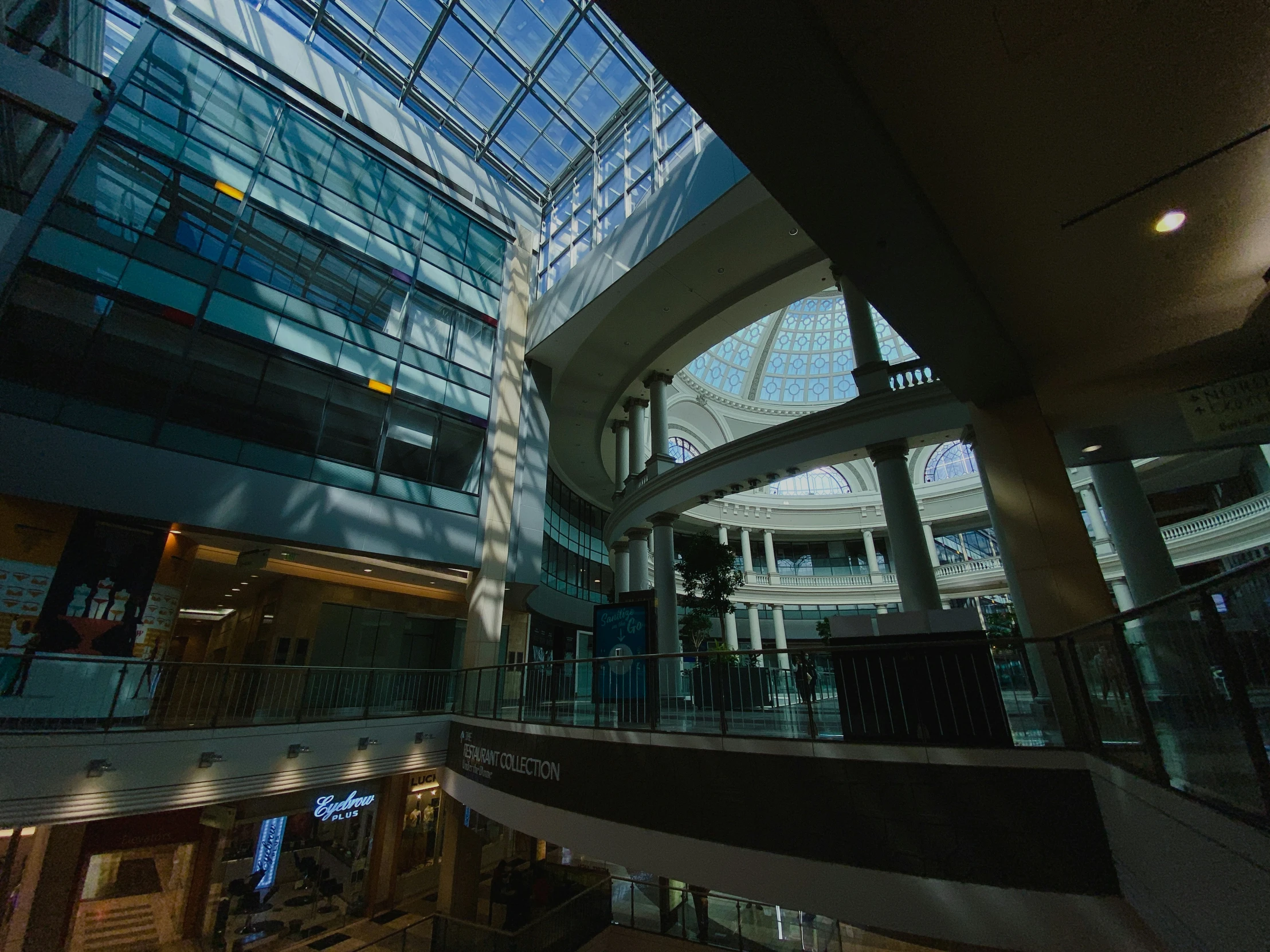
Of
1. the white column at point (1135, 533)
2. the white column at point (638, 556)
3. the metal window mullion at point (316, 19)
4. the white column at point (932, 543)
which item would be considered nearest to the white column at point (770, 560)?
the white column at point (932, 543)

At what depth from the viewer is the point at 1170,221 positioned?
4.12 m

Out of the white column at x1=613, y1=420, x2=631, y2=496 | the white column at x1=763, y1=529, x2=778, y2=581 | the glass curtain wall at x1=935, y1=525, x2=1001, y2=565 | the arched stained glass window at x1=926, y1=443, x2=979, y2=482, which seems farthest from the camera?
the arched stained glass window at x1=926, y1=443, x2=979, y2=482

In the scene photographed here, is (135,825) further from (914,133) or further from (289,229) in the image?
(914,133)

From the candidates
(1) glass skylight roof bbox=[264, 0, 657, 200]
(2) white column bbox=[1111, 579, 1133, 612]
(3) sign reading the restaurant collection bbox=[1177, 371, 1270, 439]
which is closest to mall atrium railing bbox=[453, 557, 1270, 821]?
(3) sign reading the restaurant collection bbox=[1177, 371, 1270, 439]

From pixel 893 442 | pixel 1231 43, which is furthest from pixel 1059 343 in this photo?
pixel 893 442

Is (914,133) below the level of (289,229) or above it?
below

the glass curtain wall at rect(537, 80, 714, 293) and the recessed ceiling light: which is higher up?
the glass curtain wall at rect(537, 80, 714, 293)

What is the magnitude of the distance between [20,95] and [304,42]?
822 centimetres

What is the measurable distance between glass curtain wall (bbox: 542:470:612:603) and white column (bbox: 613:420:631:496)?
4397mm

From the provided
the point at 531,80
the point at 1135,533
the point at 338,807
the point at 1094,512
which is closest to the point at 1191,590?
the point at 1135,533

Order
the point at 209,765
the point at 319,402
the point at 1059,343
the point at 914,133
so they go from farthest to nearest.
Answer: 1. the point at 319,402
2. the point at 209,765
3. the point at 1059,343
4. the point at 914,133

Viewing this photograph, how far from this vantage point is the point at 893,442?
10.7 meters

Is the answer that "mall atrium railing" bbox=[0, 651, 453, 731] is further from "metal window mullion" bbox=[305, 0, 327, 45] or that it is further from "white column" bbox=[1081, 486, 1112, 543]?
"white column" bbox=[1081, 486, 1112, 543]

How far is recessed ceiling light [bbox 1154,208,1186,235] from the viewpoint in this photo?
4.05 metres
